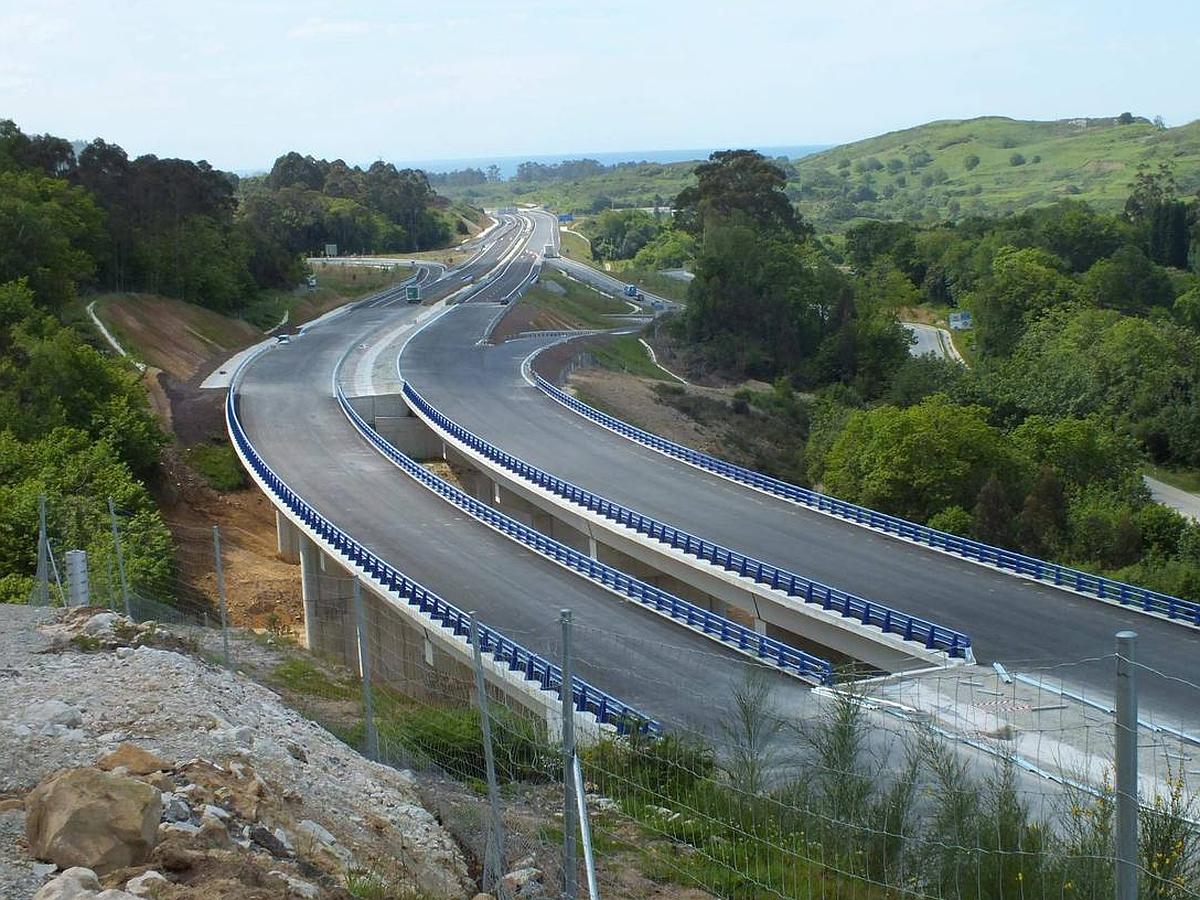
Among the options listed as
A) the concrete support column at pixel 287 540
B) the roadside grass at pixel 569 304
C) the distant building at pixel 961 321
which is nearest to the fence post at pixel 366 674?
the concrete support column at pixel 287 540

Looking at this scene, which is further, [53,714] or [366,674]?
[366,674]

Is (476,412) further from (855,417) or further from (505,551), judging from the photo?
(505,551)

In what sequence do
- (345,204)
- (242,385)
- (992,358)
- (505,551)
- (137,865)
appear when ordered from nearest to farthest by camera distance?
(137,865), (505,551), (242,385), (992,358), (345,204)

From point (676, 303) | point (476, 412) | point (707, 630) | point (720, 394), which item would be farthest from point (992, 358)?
point (707, 630)

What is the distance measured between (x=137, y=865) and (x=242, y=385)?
58.0 meters

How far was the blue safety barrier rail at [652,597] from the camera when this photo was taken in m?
25.5

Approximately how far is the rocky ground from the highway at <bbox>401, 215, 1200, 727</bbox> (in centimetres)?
760

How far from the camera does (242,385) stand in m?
66.3

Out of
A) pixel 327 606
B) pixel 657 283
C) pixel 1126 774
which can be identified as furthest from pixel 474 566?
pixel 657 283

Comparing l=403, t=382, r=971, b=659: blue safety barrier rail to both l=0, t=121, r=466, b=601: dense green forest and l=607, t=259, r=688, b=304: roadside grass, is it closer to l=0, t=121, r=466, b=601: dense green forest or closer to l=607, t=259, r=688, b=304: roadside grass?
l=0, t=121, r=466, b=601: dense green forest

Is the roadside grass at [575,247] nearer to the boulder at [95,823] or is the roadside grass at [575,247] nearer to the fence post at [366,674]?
the fence post at [366,674]

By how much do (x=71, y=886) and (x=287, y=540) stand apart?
125ft

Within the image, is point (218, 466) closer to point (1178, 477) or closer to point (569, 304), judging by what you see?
point (1178, 477)

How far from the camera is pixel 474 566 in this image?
1415 inches
